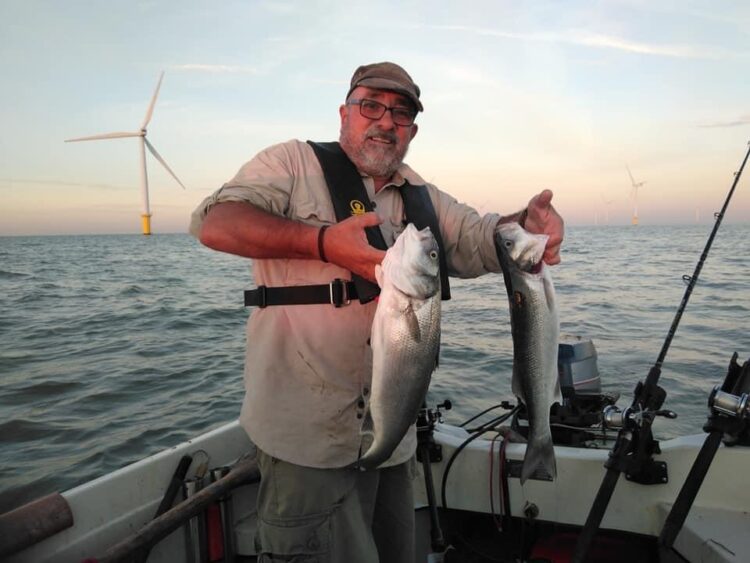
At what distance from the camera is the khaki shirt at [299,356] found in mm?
2672

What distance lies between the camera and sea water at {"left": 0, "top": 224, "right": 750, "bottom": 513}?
25.0 ft

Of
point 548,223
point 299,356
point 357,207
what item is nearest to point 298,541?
point 299,356

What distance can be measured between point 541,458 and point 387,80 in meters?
2.13

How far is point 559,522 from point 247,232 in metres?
3.07

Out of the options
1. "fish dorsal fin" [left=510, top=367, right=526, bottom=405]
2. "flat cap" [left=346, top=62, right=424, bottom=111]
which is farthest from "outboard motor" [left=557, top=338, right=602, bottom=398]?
"flat cap" [left=346, top=62, right=424, bottom=111]

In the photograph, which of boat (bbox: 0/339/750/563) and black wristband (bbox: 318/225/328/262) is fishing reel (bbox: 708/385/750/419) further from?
black wristband (bbox: 318/225/328/262)

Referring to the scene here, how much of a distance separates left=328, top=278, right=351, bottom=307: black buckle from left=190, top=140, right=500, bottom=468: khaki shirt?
0.14ft

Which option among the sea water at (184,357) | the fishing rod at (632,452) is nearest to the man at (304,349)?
the fishing rod at (632,452)

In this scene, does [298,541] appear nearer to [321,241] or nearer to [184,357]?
[321,241]

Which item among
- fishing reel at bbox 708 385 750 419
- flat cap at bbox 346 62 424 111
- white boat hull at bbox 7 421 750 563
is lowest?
white boat hull at bbox 7 421 750 563

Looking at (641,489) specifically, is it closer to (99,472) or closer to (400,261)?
(400,261)

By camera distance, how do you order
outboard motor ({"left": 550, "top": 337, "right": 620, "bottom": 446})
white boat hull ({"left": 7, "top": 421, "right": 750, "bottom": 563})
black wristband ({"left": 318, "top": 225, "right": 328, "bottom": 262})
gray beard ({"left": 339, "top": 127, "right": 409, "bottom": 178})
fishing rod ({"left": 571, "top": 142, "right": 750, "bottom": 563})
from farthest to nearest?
outboard motor ({"left": 550, "top": 337, "right": 620, "bottom": 446})
white boat hull ({"left": 7, "top": 421, "right": 750, "bottom": 563})
fishing rod ({"left": 571, "top": 142, "right": 750, "bottom": 563})
gray beard ({"left": 339, "top": 127, "right": 409, "bottom": 178})
black wristband ({"left": 318, "top": 225, "right": 328, "bottom": 262})

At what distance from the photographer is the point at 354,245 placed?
93.7 inches

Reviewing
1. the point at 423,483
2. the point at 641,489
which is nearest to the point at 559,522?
the point at 641,489
